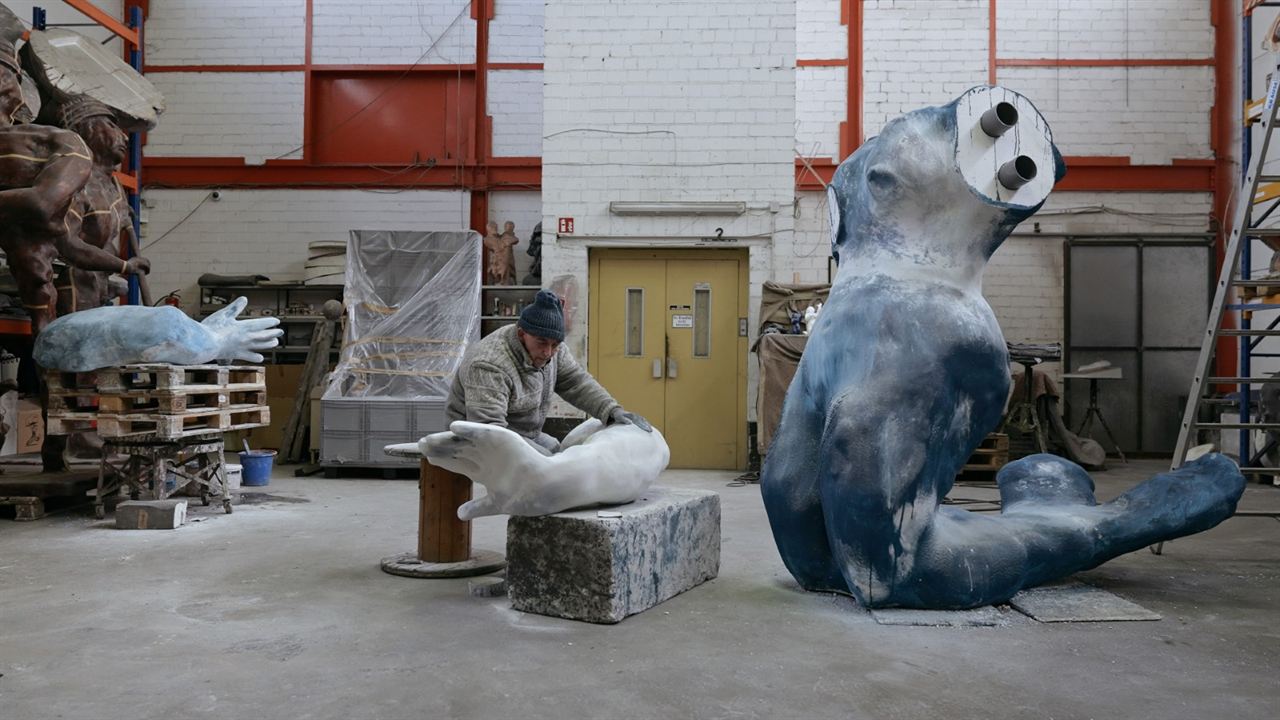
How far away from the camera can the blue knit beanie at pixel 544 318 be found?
4594 mm

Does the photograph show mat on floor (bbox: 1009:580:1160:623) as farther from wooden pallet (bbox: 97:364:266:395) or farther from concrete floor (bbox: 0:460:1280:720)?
wooden pallet (bbox: 97:364:266:395)

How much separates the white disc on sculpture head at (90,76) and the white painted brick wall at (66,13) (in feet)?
4.79

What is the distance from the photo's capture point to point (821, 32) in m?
12.6

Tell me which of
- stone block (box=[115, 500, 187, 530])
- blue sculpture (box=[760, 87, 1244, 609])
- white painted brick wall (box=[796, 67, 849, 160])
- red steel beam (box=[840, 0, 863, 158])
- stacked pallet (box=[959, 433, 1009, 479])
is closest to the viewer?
blue sculpture (box=[760, 87, 1244, 609])

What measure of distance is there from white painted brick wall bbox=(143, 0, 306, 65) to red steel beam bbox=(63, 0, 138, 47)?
2.81 metres

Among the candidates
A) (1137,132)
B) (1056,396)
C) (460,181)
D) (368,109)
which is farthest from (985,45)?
(368,109)

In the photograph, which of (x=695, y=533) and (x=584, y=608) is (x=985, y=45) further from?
(x=584, y=608)

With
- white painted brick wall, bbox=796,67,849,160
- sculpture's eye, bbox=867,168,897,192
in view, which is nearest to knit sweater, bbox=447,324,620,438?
sculpture's eye, bbox=867,168,897,192

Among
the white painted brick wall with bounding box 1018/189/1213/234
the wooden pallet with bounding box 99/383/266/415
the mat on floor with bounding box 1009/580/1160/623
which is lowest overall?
the mat on floor with bounding box 1009/580/1160/623

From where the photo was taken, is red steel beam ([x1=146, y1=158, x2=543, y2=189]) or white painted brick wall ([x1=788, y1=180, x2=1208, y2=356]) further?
red steel beam ([x1=146, y1=158, x2=543, y2=189])

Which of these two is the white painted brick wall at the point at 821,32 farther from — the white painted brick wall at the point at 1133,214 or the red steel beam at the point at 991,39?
the white painted brick wall at the point at 1133,214

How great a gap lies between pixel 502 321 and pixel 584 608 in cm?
764

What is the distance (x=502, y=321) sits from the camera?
11.4m

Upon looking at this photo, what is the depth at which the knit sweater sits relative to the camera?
4.62 metres
